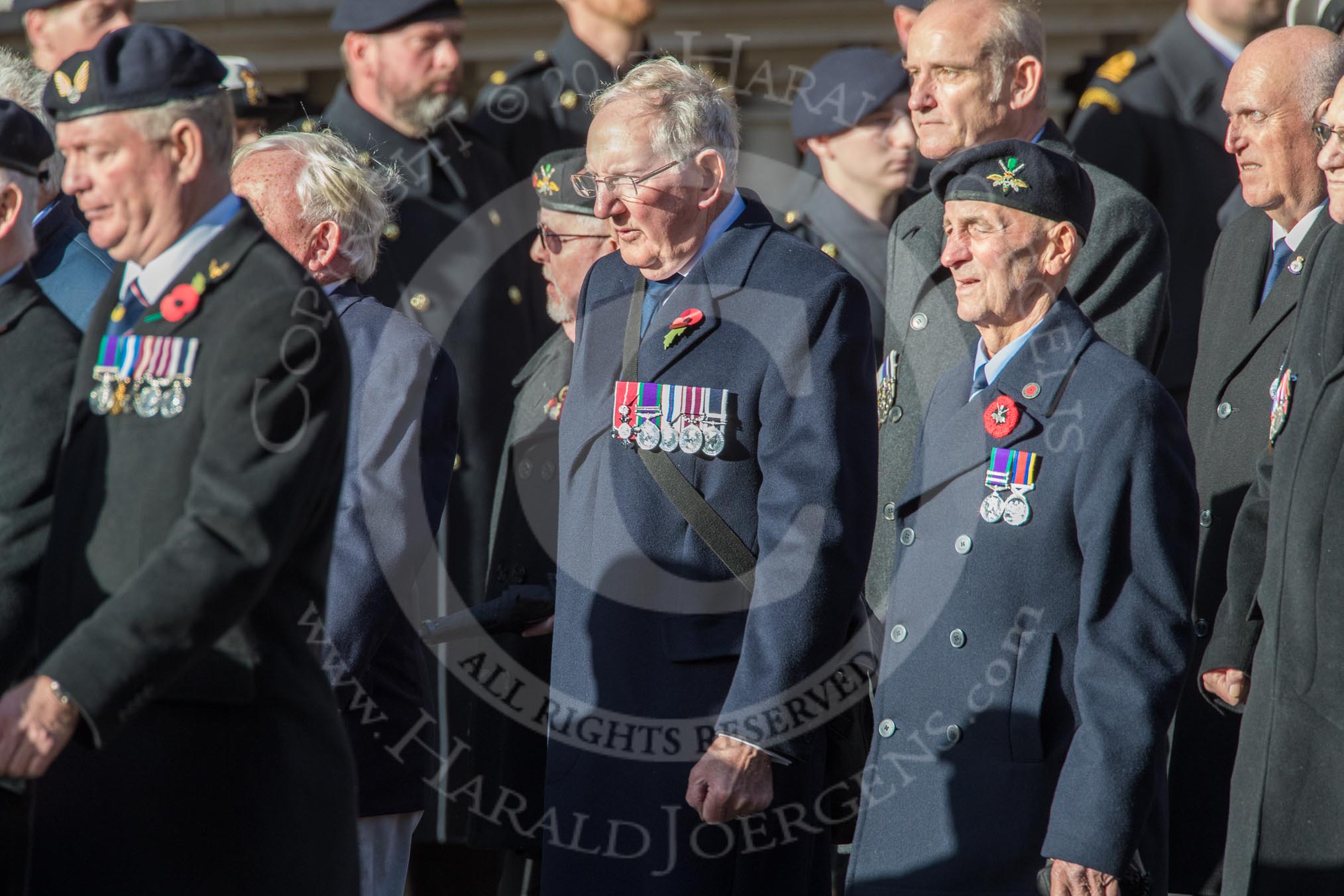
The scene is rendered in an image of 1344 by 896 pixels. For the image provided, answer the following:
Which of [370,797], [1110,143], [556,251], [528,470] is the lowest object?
[370,797]

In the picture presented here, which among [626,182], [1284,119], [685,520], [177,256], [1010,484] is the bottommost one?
[685,520]

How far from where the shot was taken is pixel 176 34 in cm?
296

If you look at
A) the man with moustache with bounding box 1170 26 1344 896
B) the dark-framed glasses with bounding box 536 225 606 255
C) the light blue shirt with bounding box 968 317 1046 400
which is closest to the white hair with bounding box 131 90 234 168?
the light blue shirt with bounding box 968 317 1046 400

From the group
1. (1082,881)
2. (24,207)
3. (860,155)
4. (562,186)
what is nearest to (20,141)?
(24,207)

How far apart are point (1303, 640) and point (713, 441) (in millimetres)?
1099

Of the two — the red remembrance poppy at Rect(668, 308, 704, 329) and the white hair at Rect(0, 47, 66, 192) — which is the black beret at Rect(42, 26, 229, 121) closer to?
the red remembrance poppy at Rect(668, 308, 704, 329)

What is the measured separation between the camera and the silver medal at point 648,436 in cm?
372

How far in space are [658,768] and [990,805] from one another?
0.62 meters

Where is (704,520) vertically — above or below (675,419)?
below

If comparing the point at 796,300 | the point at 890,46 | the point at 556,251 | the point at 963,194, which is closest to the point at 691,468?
the point at 796,300

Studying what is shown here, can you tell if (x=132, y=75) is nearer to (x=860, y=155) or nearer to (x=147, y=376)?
(x=147, y=376)

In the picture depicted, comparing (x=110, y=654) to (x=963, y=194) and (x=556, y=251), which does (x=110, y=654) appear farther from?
(x=556, y=251)

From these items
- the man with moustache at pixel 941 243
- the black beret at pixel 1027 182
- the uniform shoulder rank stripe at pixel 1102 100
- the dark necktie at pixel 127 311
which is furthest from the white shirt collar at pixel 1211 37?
the dark necktie at pixel 127 311

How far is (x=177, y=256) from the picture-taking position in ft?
9.56
